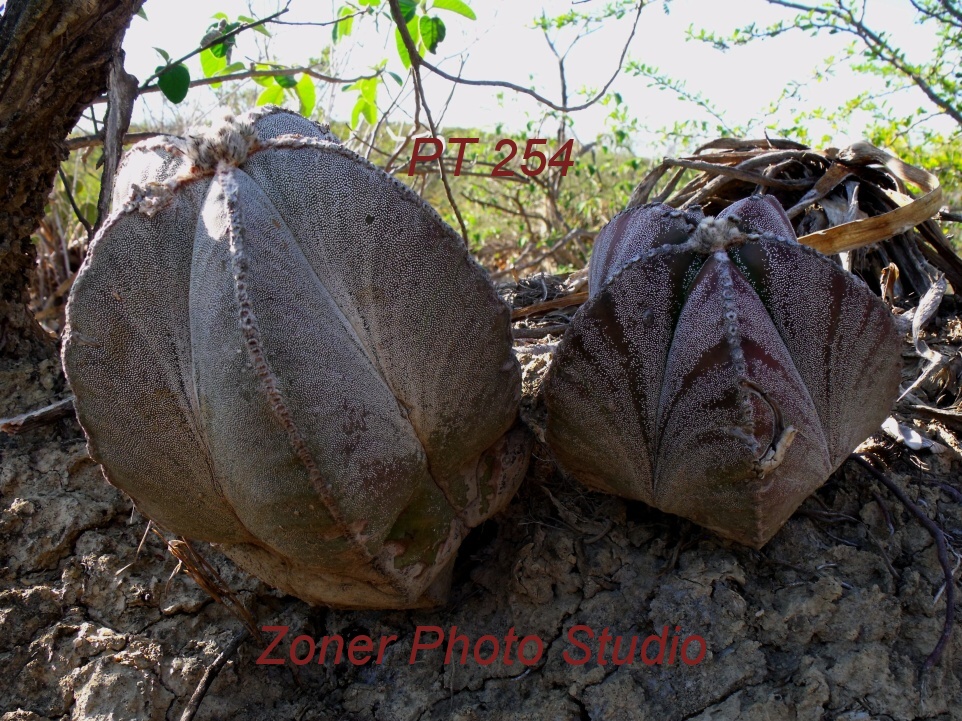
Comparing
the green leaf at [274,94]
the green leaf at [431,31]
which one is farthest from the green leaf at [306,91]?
the green leaf at [431,31]

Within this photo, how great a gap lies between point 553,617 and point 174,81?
1871 mm

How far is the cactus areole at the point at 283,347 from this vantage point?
131 cm

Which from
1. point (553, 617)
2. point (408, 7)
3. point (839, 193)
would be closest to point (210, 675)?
point (553, 617)

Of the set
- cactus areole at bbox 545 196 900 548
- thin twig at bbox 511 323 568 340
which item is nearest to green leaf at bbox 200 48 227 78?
thin twig at bbox 511 323 568 340

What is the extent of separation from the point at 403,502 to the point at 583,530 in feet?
1.76

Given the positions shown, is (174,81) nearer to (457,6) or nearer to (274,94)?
(274,94)

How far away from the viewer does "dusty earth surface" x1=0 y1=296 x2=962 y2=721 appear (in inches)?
62.3

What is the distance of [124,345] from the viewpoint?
1398mm

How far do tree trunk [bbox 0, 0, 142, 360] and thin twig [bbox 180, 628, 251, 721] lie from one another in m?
1.03

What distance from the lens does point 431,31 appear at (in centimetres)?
280

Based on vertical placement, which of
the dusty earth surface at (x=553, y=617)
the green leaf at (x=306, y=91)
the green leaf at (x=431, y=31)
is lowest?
the dusty earth surface at (x=553, y=617)

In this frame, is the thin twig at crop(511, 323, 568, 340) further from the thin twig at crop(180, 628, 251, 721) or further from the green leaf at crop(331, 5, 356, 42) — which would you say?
the green leaf at crop(331, 5, 356, 42)

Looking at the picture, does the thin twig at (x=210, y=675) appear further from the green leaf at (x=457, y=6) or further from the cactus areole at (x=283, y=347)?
the green leaf at (x=457, y=6)

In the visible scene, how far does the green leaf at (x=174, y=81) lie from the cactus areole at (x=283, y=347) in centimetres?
105
